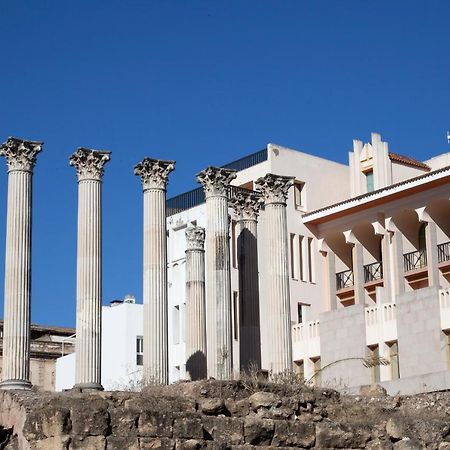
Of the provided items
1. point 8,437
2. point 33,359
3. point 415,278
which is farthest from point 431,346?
point 33,359

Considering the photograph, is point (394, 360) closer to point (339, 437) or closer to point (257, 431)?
point (339, 437)

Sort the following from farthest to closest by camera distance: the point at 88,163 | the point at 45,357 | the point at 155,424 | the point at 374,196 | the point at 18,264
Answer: the point at 45,357
the point at 374,196
the point at 88,163
the point at 18,264
the point at 155,424

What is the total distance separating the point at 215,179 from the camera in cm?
4741

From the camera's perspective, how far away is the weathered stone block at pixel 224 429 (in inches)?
1062

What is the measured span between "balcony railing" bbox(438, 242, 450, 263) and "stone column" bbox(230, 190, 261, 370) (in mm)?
11781

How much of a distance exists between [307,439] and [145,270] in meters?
18.2

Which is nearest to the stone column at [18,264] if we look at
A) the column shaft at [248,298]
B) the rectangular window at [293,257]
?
the column shaft at [248,298]

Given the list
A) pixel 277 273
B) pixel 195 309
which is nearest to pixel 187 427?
pixel 277 273

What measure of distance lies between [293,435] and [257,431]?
3.09ft

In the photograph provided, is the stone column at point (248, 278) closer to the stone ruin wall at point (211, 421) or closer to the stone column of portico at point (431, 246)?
the stone column of portico at point (431, 246)

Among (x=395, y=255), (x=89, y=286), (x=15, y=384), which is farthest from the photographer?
(x=395, y=255)

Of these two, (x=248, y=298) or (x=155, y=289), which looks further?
(x=248, y=298)

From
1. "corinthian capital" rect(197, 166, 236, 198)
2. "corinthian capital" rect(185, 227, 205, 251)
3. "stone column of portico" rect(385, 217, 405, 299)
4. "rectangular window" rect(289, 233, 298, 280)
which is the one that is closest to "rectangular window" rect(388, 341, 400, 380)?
"stone column of portico" rect(385, 217, 405, 299)

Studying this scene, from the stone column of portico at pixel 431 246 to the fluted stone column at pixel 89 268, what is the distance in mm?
18747
